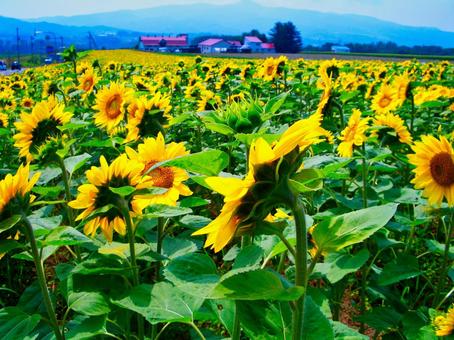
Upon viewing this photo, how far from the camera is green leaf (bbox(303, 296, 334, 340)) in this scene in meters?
0.97

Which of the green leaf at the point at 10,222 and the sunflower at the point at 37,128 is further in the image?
the sunflower at the point at 37,128

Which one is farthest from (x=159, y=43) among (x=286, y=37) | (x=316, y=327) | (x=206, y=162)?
(x=316, y=327)

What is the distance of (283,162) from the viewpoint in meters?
0.83

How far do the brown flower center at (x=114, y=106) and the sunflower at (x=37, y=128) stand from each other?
0.58m

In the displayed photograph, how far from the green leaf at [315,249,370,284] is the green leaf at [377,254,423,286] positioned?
0.20 metres

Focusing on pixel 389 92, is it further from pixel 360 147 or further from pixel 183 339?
pixel 183 339

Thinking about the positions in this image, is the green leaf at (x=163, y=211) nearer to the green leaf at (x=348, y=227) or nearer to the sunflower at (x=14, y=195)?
the sunflower at (x=14, y=195)

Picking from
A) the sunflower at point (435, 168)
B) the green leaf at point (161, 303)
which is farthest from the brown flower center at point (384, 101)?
the green leaf at point (161, 303)

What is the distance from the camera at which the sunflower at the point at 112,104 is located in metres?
3.11

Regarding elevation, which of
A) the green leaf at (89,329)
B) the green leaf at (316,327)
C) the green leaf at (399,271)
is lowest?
the green leaf at (399,271)

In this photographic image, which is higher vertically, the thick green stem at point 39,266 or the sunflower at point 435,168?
the sunflower at point 435,168

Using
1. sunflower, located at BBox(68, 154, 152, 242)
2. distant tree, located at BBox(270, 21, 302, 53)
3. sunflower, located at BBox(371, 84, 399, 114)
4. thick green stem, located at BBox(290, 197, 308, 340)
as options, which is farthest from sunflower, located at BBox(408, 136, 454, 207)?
distant tree, located at BBox(270, 21, 302, 53)

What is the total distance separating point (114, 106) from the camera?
3166 millimetres

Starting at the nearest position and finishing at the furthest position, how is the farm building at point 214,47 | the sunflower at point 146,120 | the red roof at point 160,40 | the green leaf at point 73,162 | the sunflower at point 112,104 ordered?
the green leaf at point 73,162 → the sunflower at point 146,120 → the sunflower at point 112,104 → the red roof at point 160,40 → the farm building at point 214,47
